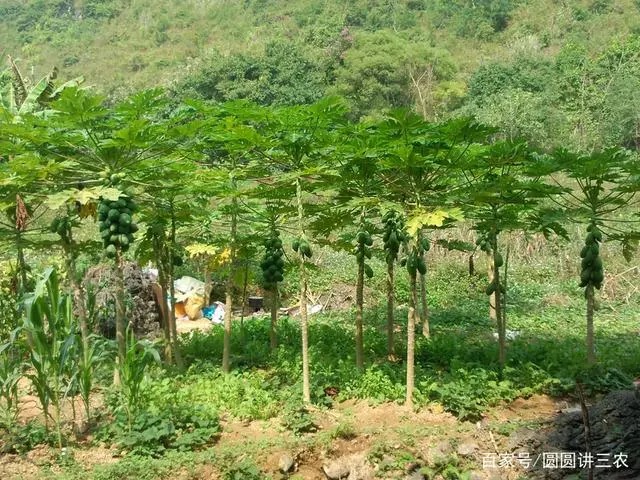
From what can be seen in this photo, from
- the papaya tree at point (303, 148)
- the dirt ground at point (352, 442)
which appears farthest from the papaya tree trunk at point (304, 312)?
the dirt ground at point (352, 442)

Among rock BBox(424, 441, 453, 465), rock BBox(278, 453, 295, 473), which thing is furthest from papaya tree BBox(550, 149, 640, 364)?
rock BBox(278, 453, 295, 473)

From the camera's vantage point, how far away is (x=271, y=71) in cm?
3978

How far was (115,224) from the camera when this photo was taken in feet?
23.2

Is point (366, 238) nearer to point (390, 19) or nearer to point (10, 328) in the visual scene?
point (10, 328)

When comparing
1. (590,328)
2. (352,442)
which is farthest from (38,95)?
(590,328)

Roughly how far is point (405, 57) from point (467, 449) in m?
35.3

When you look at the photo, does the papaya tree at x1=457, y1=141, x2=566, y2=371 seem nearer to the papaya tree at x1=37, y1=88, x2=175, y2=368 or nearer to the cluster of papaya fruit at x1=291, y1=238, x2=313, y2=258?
the cluster of papaya fruit at x1=291, y1=238, x2=313, y2=258

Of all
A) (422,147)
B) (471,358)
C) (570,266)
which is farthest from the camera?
(570,266)

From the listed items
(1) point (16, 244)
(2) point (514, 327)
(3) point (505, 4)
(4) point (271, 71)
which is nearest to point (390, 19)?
(3) point (505, 4)

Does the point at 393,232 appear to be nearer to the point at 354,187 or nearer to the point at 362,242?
the point at 362,242

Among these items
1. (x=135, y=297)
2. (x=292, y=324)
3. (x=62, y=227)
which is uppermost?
(x=62, y=227)

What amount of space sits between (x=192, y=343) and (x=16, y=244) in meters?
3.13

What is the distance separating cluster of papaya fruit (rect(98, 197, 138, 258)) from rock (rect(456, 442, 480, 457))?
14.1 feet

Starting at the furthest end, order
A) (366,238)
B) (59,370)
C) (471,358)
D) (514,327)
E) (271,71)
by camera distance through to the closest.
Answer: (271,71) → (514,327) → (471,358) → (366,238) → (59,370)
